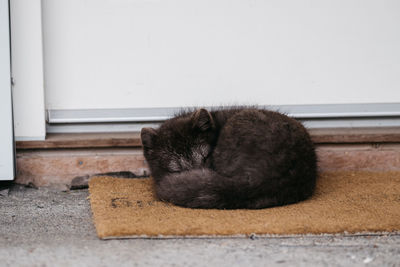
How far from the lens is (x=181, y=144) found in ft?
11.4

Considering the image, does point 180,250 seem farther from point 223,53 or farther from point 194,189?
point 223,53

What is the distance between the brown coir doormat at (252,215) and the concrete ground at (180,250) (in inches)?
2.3

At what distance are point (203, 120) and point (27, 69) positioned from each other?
1.63 meters

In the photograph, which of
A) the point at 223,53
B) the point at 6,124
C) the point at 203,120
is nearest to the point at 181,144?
the point at 203,120

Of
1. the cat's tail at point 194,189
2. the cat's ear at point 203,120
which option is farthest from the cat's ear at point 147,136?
the cat's tail at point 194,189

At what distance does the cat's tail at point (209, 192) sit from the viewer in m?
2.92

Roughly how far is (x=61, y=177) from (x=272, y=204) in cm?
198

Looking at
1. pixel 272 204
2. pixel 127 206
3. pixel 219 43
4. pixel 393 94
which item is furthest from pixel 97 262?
pixel 393 94

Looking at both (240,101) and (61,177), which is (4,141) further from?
(240,101)

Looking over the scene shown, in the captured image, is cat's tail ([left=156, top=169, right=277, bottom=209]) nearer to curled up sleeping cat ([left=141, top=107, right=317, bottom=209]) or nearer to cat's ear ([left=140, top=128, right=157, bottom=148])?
curled up sleeping cat ([left=141, top=107, right=317, bottom=209])

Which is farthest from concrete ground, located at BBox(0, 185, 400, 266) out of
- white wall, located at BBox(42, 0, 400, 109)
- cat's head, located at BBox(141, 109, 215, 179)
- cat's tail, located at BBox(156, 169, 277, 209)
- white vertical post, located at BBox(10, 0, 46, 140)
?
white wall, located at BBox(42, 0, 400, 109)

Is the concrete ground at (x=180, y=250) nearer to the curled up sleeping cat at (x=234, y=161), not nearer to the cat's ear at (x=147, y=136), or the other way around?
the curled up sleeping cat at (x=234, y=161)

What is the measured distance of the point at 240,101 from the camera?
4.09 meters

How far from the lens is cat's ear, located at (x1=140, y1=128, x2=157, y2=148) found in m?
3.53
